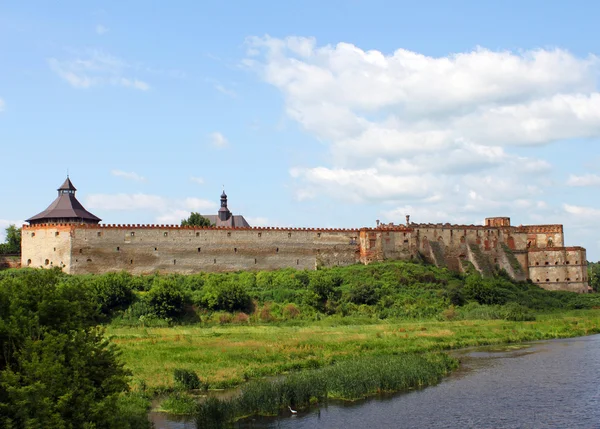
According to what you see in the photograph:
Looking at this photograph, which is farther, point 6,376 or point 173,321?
point 173,321

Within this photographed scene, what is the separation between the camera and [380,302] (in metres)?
48.5

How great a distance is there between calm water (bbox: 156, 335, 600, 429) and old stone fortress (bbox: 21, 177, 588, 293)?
29.5 meters

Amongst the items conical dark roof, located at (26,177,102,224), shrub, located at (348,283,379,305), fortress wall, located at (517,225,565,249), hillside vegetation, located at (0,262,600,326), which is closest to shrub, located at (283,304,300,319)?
hillside vegetation, located at (0,262,600,326)

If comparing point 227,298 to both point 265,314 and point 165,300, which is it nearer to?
point 265,314

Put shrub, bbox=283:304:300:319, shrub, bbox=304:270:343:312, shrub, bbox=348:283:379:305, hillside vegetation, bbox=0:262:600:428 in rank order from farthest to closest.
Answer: shrub, bbox=348:283:379:305
shrub, bbox=304:270:343:312
shrub, bbox=283:304:300:319
hillside vegetation, bbox=0:262:600:428

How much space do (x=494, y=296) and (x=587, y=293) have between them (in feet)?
52.0

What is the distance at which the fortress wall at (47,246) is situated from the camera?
51719 mm

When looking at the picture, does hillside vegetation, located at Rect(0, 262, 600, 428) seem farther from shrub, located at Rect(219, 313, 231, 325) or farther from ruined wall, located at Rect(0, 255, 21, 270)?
ruined wall, located at Rect(0, 255, 21, 270)

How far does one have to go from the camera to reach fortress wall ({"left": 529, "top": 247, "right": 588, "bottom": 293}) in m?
63.0

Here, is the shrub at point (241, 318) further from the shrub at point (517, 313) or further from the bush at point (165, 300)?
the shrub at point (517, 313)

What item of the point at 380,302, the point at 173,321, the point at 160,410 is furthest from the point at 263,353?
the point at 380,302

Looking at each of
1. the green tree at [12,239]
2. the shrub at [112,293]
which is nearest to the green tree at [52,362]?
the shrub at [112,293]

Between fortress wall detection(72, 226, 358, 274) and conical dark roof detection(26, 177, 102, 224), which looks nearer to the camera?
fortress wall detection(72, 226, 358, 274)

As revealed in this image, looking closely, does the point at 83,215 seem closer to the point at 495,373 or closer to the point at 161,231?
the point at 161,231
